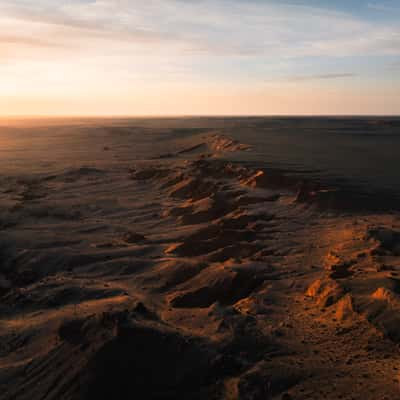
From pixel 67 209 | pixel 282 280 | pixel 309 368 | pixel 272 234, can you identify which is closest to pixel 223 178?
pixel 67 209

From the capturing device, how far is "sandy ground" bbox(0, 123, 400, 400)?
784 cm

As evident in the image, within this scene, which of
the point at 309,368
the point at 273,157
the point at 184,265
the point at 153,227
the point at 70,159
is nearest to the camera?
the point at 309,368

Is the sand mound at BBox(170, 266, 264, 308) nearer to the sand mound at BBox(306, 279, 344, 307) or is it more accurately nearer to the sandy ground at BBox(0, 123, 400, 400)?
the sandy ground at BBox(0, 123, 400, 400)

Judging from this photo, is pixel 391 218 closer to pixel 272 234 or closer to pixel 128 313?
pixel 272 234

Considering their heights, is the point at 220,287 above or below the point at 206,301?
above

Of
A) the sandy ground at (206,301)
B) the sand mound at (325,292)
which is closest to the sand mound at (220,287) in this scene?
the sandy ground at (206,301)

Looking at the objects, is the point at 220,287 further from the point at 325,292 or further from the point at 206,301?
the point at 325,292

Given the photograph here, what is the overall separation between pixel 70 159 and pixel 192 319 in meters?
46.1

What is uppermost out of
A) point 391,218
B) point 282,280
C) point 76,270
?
point 391,218

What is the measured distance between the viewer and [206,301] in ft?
39.5

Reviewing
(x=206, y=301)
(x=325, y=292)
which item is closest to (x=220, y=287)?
(x=206, y=301)

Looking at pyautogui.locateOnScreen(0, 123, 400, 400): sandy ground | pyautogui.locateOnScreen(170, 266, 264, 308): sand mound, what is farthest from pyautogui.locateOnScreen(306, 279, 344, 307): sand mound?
pyautogui.locateOnScreen(170, 266, 264, 308): sand mound

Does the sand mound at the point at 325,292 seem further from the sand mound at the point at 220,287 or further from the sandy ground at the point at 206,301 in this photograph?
the sand mound at the point at 220,287

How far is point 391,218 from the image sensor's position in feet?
56.2
